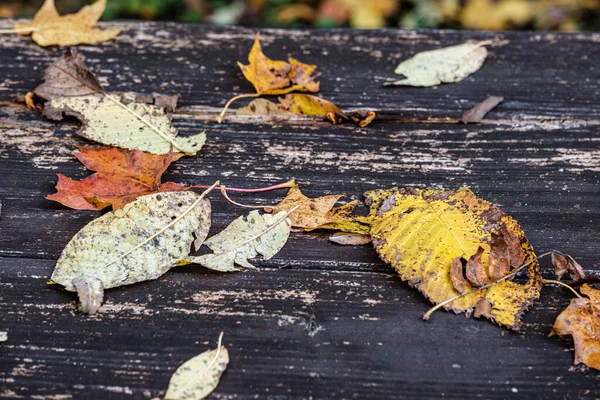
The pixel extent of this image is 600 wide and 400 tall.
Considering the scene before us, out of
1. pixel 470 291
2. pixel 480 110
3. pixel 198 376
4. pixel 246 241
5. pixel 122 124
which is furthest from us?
pixel 480 110

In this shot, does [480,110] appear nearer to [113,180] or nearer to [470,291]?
[470,291]

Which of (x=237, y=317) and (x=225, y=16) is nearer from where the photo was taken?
(x=237, y=317)

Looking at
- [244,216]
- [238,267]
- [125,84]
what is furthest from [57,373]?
[125,84]

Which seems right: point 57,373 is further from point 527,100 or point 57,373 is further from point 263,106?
point 527,100

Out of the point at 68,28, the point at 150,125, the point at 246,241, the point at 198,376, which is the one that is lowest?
the point at 198,376

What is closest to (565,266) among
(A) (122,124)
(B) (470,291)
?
(B) (470,291)

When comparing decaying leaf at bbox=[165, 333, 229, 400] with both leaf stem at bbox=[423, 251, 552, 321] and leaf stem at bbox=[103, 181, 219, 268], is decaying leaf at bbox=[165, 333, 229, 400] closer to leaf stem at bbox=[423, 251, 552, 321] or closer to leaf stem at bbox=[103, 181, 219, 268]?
leaf stem at bbox=[103, 181, 219, 268]
